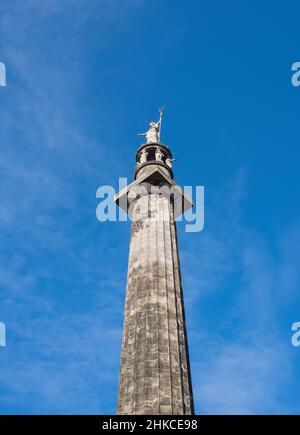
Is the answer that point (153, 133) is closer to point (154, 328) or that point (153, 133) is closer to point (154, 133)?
point (154, 133)

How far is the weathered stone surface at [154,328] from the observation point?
1300 cm

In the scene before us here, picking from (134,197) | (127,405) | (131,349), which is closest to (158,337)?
(131,349)

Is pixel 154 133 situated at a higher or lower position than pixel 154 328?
higher

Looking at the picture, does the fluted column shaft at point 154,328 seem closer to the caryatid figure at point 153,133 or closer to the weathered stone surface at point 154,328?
the weathered stone surface at point 154,328

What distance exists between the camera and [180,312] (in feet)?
52.0

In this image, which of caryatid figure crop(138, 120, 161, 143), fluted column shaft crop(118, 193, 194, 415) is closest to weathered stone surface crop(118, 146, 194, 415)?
fluted column shaft crop(118, 193, 194, 415)

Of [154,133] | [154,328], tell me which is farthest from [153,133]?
[154,328]

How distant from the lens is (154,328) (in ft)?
48.1

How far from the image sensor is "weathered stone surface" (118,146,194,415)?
42.7 feet

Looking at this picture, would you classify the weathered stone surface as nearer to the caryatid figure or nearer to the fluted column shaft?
the fluted column shaft

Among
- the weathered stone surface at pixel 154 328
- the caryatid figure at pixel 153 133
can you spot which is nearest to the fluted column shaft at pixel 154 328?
the weathered stone surface at pixel 154 328
